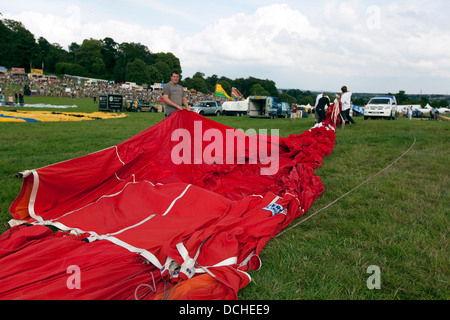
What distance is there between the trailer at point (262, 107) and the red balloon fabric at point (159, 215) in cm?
1756

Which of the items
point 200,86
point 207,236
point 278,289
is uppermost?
point 200,86

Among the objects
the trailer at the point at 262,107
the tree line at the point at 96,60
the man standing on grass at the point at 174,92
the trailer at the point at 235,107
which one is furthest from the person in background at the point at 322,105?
the tree line at the point at 96,60

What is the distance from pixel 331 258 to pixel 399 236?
3.09 feet

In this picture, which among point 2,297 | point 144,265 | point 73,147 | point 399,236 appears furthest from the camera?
point 73,147

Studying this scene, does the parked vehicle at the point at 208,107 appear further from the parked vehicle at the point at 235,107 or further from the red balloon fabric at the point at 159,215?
the red balloon fabric at the point at 159,215

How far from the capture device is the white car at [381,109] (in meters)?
16.4

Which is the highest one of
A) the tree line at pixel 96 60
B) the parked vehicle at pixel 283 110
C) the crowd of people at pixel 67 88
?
the tree line at pixel 96 60

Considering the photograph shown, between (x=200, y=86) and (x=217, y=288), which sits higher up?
(x=200, y=86)

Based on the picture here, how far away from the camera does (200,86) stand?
104188mm

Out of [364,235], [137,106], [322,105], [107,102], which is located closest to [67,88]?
[137,106]

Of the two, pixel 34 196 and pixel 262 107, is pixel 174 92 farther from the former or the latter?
pixel 262 107

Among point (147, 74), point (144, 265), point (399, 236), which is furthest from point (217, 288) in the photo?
point (147, 74)

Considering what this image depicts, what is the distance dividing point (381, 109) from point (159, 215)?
16118mm

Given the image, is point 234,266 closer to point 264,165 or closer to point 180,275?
point 180,275
